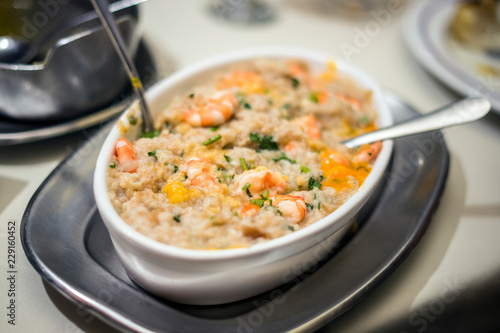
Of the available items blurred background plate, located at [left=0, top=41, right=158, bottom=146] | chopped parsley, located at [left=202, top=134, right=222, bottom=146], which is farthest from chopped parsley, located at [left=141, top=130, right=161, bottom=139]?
blurred background plate, located at [left=0, top=41, right=158, bottom=146]

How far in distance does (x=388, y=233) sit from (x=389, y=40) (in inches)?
76.8

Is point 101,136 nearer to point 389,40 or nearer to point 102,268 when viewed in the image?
point 102,268

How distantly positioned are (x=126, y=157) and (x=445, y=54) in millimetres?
2135

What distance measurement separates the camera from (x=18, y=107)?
1.89m

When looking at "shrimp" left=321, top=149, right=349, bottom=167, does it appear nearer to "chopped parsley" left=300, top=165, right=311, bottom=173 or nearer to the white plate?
"chopped parsley" left=300, top=165, right=311, bottom=173

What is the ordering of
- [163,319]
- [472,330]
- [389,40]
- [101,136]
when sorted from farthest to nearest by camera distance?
[389,40], [101,136], [472,330], [163,319]

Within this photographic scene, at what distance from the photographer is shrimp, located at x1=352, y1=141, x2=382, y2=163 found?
1580mm

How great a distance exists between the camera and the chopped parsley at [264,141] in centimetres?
158

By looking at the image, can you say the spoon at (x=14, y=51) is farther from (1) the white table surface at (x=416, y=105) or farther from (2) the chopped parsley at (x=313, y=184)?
(2) the chopped parsley at (x=313, y=184)

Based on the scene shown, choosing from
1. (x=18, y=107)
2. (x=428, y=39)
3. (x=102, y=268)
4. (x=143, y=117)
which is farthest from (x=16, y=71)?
(x=428, y=39)

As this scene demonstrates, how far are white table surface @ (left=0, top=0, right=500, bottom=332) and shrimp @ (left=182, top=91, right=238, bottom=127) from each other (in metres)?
0.68

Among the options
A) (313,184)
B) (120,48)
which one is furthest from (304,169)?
(120,48)

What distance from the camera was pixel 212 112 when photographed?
1612 mm

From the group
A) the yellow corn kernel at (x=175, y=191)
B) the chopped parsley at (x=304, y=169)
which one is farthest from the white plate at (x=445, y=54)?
the yellow corn kernel at (x=175, y=191)
